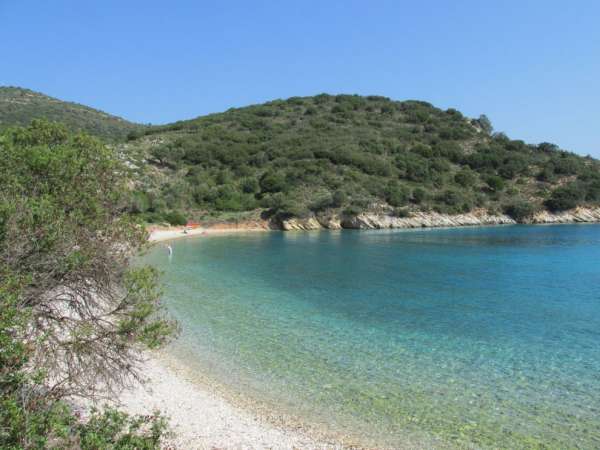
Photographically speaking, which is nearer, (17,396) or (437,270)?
(17,396)

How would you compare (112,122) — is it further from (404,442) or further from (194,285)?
(404,442)

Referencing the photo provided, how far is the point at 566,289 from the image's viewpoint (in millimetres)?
21578

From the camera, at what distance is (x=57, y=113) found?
9588 cm

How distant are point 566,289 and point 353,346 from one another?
14.1m

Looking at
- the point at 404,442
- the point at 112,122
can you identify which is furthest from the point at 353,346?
the point at 112,122

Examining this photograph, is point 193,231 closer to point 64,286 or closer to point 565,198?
point 64,286

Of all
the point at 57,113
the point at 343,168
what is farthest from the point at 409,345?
the point at 57,113

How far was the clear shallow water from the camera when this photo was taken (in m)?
8.13

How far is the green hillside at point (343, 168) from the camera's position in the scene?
63.5 meters

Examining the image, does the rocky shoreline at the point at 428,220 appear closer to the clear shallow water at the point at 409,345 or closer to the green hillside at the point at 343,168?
the green hillside at the point at 343,168

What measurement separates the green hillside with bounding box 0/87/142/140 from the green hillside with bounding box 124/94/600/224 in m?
15.3

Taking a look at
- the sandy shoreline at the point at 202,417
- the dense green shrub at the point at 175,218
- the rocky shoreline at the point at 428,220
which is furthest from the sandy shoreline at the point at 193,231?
the sandy shoreline at the point at 202,417

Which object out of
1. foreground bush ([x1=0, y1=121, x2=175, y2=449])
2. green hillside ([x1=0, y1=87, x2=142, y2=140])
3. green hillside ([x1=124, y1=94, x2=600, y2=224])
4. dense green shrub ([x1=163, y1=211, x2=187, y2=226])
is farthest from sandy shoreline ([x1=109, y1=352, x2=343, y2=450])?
green hillside ([x1=0, y1=87, x2=142, y2=140])

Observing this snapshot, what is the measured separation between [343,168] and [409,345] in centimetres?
6099
